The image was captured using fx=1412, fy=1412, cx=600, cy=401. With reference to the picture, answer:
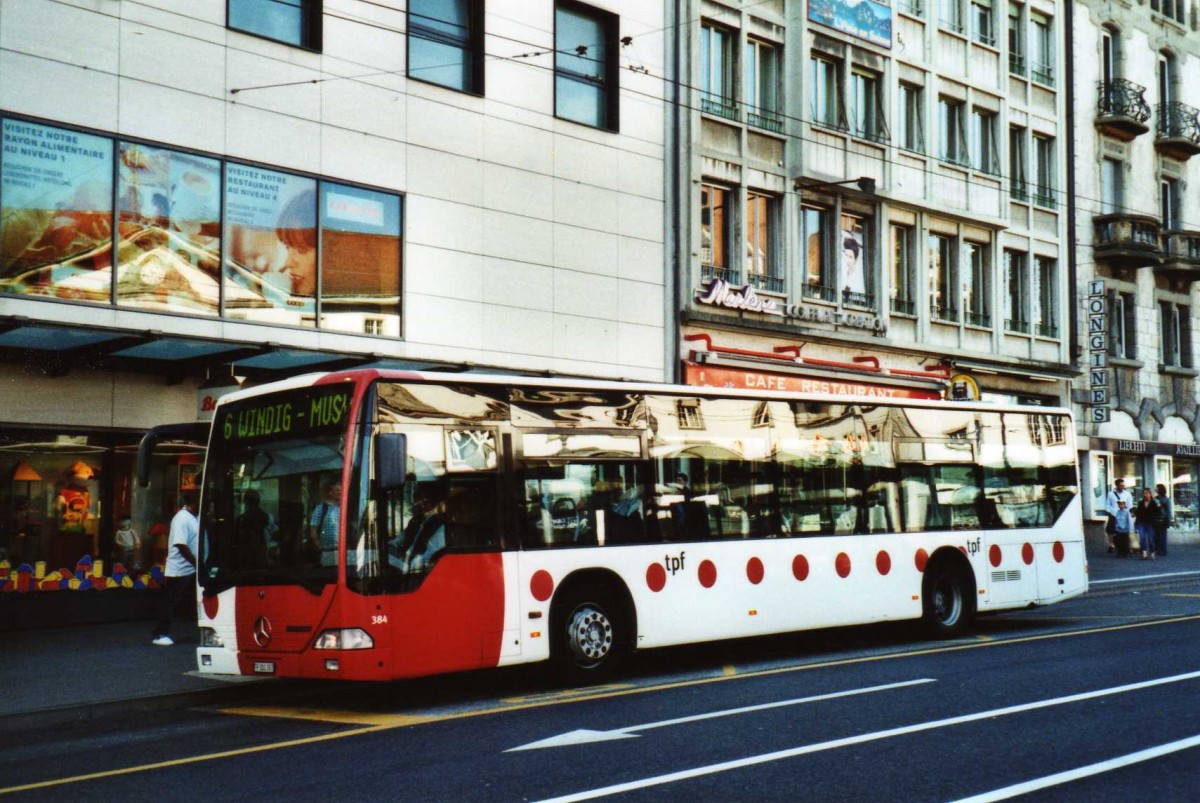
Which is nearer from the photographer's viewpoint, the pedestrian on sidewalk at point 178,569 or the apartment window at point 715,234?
the pedestrian on sidewalk at point 178,569

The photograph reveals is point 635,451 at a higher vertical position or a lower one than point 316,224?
lower

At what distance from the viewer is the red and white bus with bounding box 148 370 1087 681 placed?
1105cm

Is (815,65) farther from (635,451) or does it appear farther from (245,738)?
(245,738)

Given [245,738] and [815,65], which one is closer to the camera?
[245,738]

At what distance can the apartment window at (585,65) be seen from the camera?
78.4ft

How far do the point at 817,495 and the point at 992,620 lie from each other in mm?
5469

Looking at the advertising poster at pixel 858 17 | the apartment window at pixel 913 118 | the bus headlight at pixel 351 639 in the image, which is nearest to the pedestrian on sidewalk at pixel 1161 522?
the apartment window at pixel 913 118

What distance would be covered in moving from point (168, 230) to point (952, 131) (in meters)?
20.9

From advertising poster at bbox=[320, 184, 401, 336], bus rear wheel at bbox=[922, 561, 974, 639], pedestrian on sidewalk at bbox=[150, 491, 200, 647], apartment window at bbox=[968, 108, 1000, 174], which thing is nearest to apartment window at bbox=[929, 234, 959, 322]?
apartment window at bbox=[968, 108, 1000, 174]

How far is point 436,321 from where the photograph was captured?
70.2 feet

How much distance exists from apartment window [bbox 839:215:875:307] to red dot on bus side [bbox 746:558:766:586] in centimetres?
1679

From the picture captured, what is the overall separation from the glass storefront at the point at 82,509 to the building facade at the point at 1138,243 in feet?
82.7

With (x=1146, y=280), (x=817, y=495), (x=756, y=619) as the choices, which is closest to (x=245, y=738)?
(x=756, y=619)

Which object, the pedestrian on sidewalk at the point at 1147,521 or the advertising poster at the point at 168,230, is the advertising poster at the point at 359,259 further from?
the pedestrian on sidewalk at the point at 1147,521
